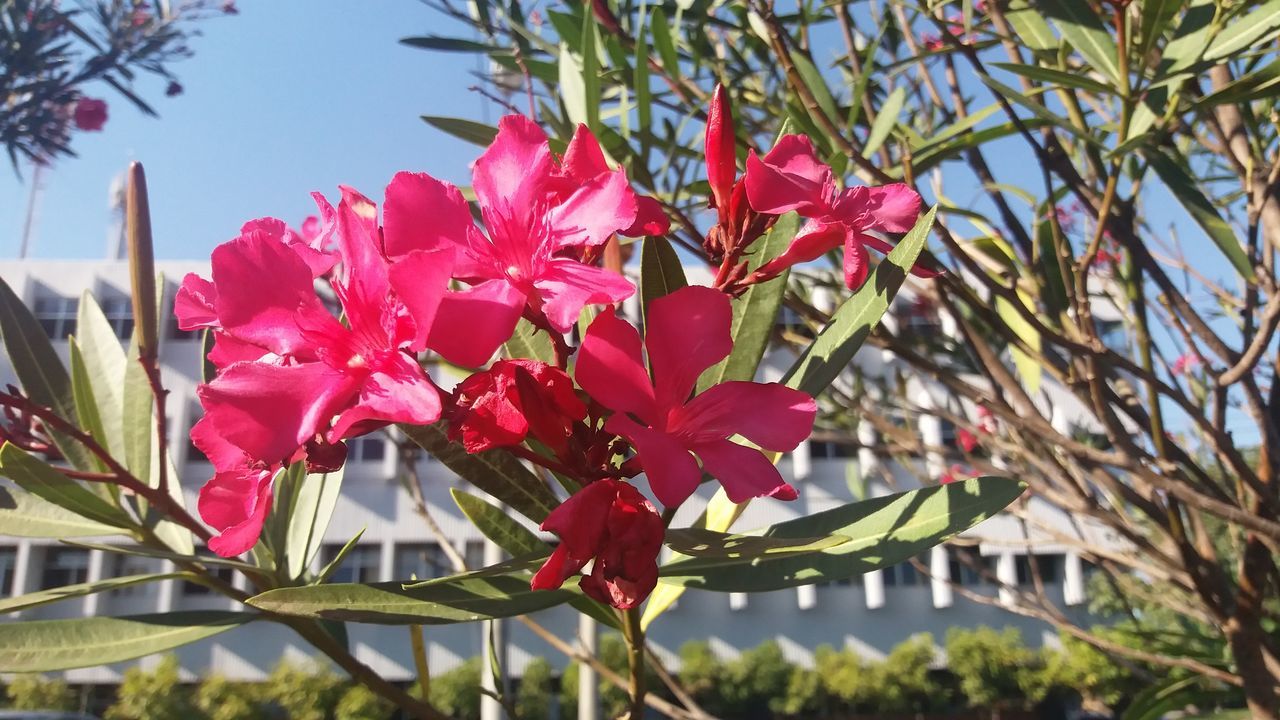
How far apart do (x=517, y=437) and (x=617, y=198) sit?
5.7 inches

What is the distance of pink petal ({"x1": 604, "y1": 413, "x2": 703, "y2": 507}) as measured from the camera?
0.38 metres

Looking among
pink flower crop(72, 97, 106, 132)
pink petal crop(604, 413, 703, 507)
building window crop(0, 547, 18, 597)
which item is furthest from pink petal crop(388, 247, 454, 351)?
building window crop(0, 547, 18, 597)

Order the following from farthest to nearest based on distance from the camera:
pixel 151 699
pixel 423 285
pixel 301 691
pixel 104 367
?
pixel 301 691 < pixel 151 699 < pixel 104 367 < pixel 423 285

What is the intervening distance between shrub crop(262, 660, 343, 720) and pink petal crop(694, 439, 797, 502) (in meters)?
14.1

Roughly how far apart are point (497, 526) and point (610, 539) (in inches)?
9.2

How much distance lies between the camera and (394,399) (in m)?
0.39

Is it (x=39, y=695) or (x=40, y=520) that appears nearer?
(x=40, y=520)

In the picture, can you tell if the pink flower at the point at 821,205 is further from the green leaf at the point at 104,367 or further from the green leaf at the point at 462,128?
the green leaf at the point at 104,367

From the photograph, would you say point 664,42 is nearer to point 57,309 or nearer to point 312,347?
point 312,347

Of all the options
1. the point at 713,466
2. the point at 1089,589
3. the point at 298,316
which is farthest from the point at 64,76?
the point at 1089,589

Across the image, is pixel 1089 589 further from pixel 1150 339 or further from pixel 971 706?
pixel 1150 339

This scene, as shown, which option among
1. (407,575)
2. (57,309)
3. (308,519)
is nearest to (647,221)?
(308,519)

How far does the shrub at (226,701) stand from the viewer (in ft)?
40.7

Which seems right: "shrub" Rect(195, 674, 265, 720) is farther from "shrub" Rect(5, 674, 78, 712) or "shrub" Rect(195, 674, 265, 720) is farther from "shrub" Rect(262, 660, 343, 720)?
"shrub" Rect(5, 674, 78, 712)
